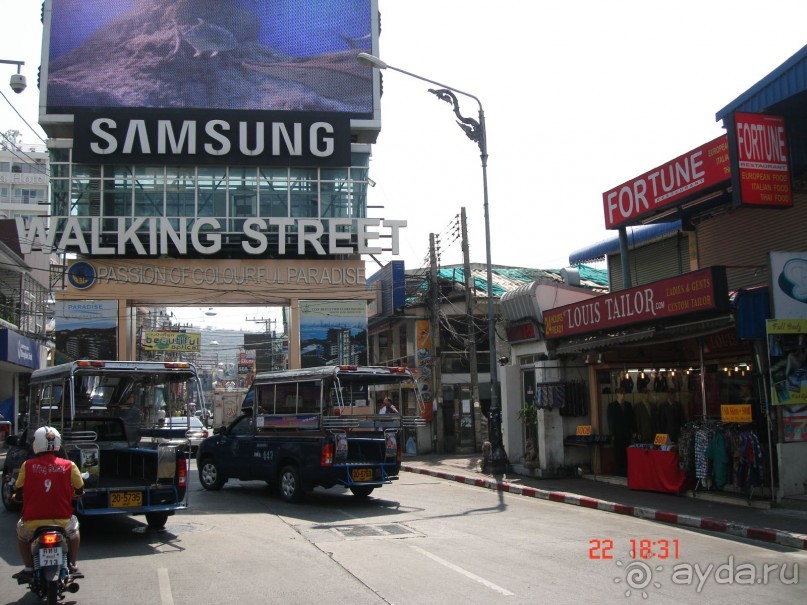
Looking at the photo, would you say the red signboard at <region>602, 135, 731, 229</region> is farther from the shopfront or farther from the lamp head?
the lamp head

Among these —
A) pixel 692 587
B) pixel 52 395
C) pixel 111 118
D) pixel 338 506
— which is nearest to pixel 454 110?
pixel 338 506

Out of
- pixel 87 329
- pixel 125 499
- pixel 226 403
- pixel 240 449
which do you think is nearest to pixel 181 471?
pixel 125 499

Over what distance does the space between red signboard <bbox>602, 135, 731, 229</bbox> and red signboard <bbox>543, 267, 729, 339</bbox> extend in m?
2.38

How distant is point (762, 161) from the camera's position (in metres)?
13.7

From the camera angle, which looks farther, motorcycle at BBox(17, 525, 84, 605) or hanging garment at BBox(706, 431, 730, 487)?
hanging garment at BBox(706, 431, 730, 487)

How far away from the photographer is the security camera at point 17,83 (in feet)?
57.4

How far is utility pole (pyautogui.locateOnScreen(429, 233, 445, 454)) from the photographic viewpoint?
91.0ft

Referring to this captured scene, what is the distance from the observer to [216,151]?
117 feet

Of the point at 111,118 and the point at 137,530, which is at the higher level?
the point at 111,118

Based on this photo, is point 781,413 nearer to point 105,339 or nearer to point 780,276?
point 780,276

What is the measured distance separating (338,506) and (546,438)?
6.06m

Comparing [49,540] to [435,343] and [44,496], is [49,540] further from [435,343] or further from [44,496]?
[435,343]

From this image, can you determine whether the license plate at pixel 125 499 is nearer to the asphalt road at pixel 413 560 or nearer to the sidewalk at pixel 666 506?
the asphalt road at pixel 413 560
